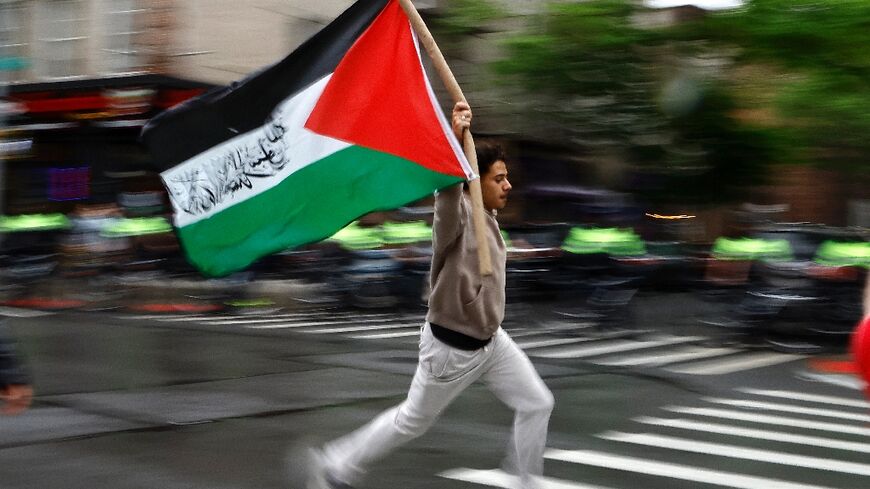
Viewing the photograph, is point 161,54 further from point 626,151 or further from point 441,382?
point 441,382

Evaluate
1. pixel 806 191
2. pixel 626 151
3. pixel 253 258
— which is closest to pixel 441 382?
pixel 253 258

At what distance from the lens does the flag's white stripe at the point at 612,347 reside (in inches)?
502

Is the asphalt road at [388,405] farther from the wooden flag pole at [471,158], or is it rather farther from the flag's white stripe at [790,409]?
the wooden flag pole at [471,158]

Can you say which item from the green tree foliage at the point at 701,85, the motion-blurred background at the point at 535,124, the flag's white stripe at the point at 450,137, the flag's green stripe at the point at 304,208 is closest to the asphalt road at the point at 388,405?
the flag's green stripe at the point at 304,208

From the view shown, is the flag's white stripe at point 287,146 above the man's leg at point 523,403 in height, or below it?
above

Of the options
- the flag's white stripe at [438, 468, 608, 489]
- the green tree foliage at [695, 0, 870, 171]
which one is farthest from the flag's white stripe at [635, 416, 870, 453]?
the green tree foliage at [695, 0, 870, 171]

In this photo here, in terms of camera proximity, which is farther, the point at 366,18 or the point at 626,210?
the point at 626,210

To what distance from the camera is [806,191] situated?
37406mm

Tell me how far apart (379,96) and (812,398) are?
6.16 metres

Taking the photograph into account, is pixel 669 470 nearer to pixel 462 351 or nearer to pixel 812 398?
pixel 462 351

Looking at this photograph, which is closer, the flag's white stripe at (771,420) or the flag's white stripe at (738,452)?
the flag's white stripe at (738,452)

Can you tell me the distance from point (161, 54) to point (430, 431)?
67.0 ft

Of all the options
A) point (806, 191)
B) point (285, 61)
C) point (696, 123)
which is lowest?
point (806, 191)

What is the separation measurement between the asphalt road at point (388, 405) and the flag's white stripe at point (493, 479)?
0.05ft
